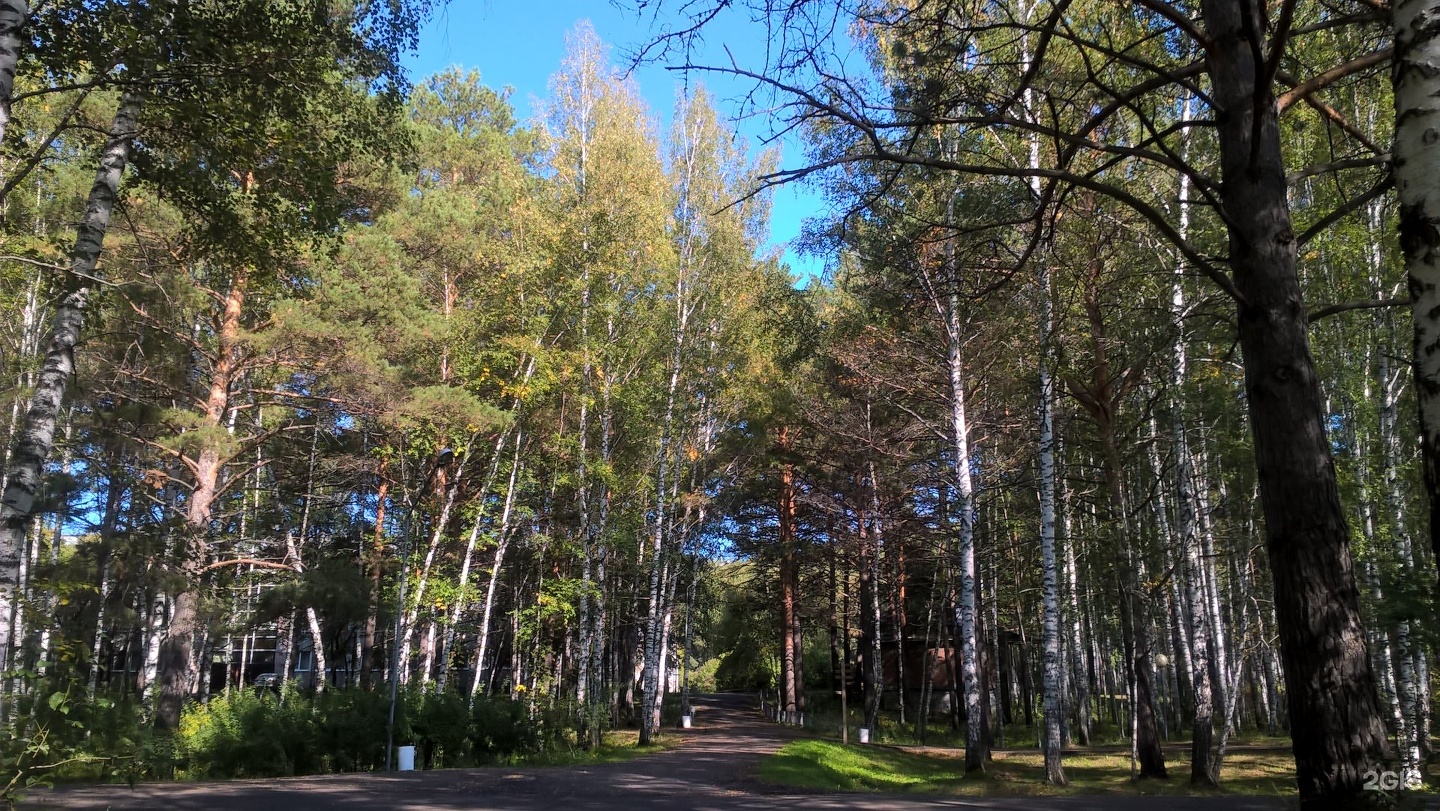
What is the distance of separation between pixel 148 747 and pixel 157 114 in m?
9.54

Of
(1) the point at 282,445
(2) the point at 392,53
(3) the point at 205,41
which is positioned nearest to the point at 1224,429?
(2) the point at 392,53

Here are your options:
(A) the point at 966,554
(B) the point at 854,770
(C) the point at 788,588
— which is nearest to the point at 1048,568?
(A) the point at 966,554

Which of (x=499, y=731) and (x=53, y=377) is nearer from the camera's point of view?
(x=53, y=377)

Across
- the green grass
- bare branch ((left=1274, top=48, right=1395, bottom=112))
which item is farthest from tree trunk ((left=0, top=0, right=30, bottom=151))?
the green grass

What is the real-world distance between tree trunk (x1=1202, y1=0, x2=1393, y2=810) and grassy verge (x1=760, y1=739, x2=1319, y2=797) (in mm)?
8941

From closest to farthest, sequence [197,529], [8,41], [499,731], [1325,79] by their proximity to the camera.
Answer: [1325,79], [8,41], [197,529], [499,731]

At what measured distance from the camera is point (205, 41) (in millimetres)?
6551

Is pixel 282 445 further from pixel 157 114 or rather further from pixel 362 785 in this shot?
pixel 157 114

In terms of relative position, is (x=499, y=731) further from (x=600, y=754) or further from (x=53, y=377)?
(x=53, y=377)

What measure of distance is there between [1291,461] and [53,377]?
922cm

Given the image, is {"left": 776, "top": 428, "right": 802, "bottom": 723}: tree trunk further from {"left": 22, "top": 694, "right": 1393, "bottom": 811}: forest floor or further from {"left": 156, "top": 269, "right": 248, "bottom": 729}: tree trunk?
{"left": 156, "top": 269, "right": 248, "bottom": 729}: tree trunk

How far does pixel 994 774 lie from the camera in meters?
14.1

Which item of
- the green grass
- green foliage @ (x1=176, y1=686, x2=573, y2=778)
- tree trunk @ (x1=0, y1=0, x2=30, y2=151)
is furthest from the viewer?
the green grass

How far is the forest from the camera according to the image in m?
4.14
